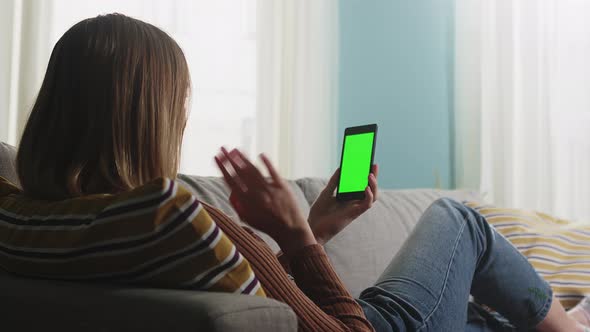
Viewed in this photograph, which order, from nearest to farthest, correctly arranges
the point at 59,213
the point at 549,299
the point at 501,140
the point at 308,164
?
the point at 59,213 → the point at 549,299 → the point at 308,164 → the point at 501,140

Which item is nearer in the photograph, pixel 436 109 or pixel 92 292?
pixel 92 292

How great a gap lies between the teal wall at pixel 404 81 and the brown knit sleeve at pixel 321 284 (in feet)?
7.67

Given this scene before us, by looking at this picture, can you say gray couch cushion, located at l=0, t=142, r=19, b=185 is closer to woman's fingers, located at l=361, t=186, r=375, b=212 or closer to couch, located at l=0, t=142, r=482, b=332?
couch, located at l=0, t=142, r=482, b=332

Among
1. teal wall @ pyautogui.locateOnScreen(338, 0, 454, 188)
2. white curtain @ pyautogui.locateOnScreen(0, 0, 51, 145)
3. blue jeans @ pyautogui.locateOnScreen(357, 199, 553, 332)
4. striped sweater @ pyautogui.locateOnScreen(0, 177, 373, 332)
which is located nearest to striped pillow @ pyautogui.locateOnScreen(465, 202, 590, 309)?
blue jeans @ pyautogui.locateOnScreen(357, 199, 553, 332)

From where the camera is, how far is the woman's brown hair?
92cm

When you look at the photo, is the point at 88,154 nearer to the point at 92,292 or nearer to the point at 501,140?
the point at 92,292

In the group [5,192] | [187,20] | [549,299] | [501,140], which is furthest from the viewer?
[501,140]

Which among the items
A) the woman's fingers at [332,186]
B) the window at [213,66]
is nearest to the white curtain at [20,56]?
the window at [213,66]

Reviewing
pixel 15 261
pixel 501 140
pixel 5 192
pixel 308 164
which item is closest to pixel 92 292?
pixel 15 261

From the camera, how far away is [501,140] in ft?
10.4

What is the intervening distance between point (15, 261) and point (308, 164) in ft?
6.97

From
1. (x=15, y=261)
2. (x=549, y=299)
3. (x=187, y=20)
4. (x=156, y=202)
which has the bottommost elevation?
(x=549, y=299)

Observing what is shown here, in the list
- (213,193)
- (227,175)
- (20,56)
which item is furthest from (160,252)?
(20,56)

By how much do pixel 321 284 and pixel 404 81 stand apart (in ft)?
8.13
